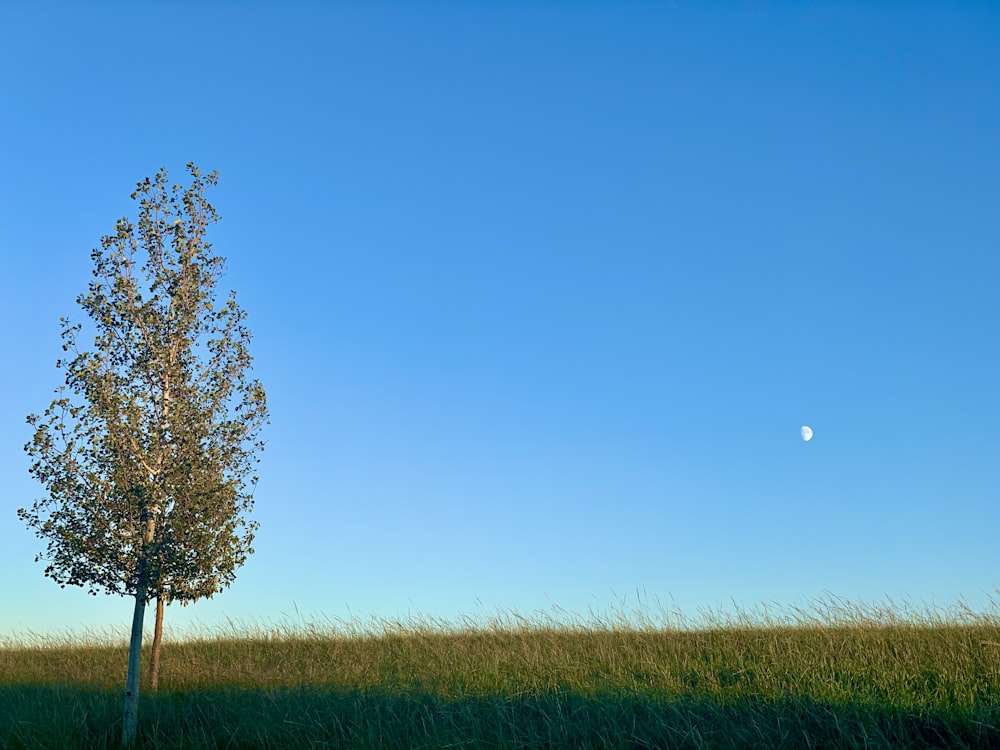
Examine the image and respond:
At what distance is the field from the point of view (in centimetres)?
1181

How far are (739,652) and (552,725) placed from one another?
5816mm

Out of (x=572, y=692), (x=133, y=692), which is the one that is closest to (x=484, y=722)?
(x=572, y=692)

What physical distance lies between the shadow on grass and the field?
34mm

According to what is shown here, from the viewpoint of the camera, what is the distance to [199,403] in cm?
1686

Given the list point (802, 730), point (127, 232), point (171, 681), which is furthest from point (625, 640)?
point (127, 232)

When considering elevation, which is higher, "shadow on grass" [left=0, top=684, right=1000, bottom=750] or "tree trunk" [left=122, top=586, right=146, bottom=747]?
"tree trunk" [left=122, top=586, right=146, bottom=747]

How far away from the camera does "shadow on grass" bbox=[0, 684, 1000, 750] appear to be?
11.4m

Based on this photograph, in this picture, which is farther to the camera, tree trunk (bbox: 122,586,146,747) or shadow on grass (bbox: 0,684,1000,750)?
tree trunk (bbox: 122,586,146,747)

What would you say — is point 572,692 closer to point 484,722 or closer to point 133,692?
point 484,722

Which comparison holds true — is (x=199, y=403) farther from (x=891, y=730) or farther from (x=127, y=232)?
(x=891, y=730)

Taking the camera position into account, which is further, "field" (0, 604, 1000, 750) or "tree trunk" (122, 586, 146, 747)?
"tree trunk" (122, 586, 146, 747)

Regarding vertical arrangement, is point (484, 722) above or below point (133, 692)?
below

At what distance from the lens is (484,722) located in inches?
510

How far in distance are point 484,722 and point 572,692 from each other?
1731 mm
